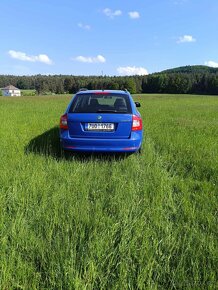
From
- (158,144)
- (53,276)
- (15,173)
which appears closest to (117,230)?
(53,276)

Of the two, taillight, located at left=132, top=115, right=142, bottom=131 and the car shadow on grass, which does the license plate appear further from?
the car shadow on grass

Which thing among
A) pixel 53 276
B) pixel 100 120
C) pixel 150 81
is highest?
pixel 150 81

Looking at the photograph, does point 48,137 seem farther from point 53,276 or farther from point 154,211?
point 53,276

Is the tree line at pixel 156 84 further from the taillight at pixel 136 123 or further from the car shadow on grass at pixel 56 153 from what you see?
the taillight at pixel 136 123

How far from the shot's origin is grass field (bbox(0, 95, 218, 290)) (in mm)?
2250

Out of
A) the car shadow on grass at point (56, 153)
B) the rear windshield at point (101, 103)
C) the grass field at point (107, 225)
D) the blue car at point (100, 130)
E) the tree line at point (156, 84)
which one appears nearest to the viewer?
the grass field at point (107, 225)

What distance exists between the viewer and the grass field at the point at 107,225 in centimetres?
225

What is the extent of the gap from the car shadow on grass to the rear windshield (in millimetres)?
1090

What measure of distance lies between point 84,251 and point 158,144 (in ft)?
19.9

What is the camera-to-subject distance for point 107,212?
11.0 feet

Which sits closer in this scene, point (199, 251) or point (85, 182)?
point (199, 251)

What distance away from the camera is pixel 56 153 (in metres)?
6.61

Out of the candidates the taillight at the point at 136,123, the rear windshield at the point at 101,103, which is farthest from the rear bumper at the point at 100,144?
the rear windshield at the point at 101,103

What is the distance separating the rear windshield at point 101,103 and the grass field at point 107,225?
119 centimetres
